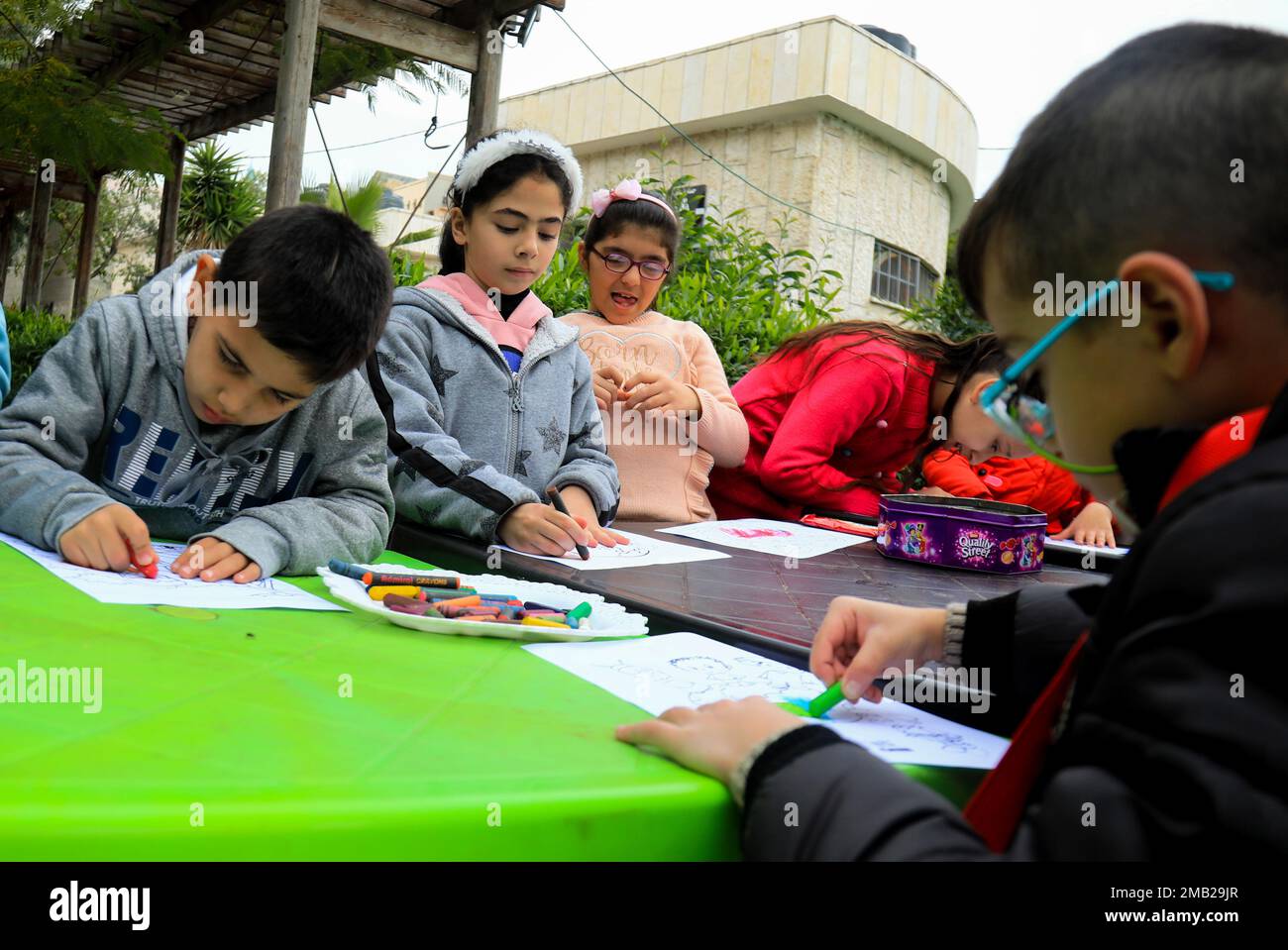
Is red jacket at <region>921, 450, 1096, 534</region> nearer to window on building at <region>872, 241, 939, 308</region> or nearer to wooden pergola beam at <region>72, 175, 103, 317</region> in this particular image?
window on building at <region>872, 241, 939, 308</region>

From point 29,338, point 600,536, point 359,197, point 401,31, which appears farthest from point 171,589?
point 29,338

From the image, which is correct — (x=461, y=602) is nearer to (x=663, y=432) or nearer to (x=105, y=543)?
(x=105, y=543)

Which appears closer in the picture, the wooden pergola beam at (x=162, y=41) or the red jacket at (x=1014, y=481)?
the red jacket at (x=1014, y=481)

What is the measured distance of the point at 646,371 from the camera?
2797 mm

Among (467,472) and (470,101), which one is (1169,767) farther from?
(470,101)

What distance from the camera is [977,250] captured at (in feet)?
2.64

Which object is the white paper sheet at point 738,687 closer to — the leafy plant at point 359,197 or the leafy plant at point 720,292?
the leafy plant at point 720,292

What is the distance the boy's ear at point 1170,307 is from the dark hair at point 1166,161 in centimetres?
2

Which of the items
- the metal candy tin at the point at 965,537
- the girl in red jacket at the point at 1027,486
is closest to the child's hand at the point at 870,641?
the metal candy tin at the point at 965,537

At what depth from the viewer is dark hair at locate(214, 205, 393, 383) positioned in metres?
1.50

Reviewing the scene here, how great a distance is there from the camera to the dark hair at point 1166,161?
0.63m

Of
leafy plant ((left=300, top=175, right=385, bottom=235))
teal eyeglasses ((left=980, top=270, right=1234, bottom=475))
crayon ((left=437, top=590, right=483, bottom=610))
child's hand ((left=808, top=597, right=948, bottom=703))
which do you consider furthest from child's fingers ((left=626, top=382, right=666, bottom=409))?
leafy plant ((left=300, top=175, right=385, bottom=235))

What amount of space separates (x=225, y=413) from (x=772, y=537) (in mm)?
1296
